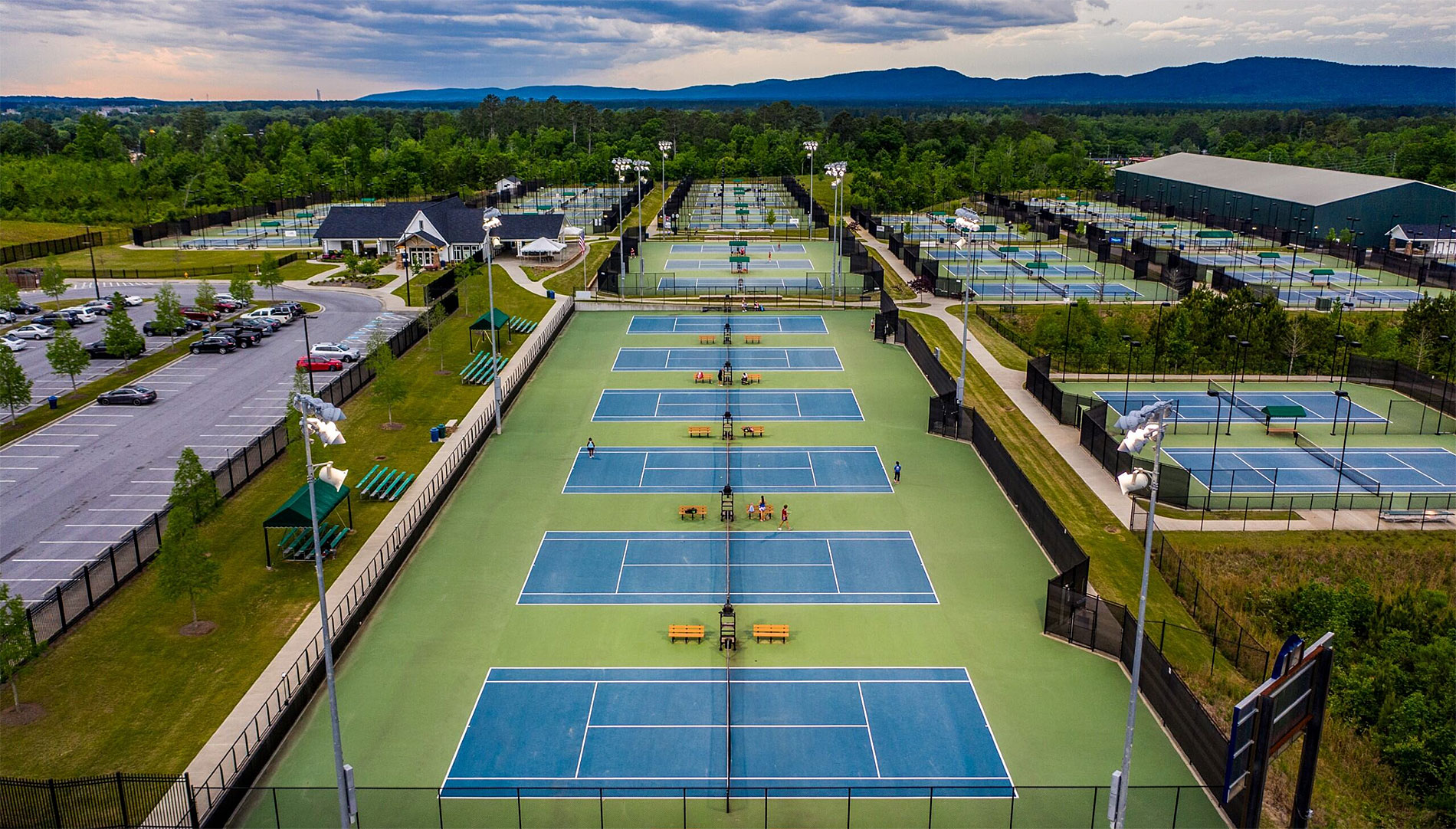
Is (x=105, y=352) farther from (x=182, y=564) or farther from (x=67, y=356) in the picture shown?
(x=182, y=564)

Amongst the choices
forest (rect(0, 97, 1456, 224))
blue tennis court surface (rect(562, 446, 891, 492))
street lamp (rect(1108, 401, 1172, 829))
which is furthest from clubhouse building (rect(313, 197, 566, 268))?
street lamp (rect(1108, 401, 1172, 829))

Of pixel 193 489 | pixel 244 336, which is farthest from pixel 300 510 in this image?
pixel 244 336

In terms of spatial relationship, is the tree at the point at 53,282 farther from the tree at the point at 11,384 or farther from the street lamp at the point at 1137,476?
the street lamp at the point at 1137,476

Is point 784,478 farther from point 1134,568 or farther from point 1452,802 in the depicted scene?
point 1452,802

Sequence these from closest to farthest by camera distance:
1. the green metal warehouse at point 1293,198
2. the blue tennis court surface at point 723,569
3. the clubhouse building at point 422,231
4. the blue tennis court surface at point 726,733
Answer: the blue tennis court surface at point 726,733 → the blue tennis court surface at point 723,569 → the clubhouse building at point 422,231 → the green metal warehouse at point 1293,198

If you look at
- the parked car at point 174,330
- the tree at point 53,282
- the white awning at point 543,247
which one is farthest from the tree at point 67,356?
the white awning at point 543,247
